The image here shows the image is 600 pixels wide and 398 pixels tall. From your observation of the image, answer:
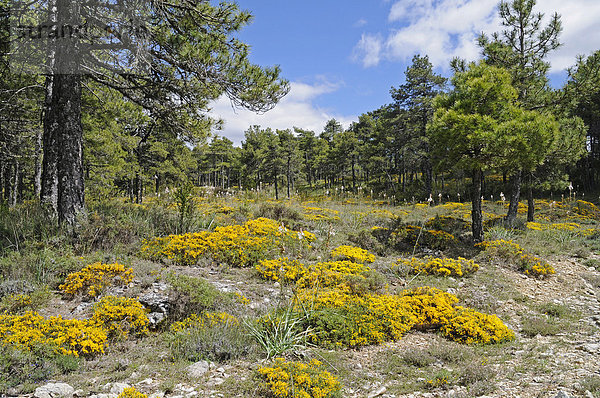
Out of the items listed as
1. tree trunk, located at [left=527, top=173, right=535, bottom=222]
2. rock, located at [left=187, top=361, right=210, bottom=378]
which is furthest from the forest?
tree trunk, located at [left=527, top=173, right=535, bottom=222]

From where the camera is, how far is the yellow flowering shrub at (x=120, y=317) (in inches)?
154

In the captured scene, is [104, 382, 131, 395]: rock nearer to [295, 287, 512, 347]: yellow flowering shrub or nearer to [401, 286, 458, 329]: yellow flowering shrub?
[295, 287, 512, 347]: yellow flowering shrub

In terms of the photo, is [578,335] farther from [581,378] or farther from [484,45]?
[484,45]

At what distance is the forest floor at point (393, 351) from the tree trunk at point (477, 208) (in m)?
1.99

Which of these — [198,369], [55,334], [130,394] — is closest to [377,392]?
[198,369]

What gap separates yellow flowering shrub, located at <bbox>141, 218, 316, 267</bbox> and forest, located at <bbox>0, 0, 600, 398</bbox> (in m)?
0.05

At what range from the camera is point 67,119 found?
6.04 m

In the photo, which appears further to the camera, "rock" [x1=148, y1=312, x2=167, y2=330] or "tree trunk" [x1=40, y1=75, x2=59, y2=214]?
"tree trunk" [x1=40, y1=75, x2=59, y2=214]

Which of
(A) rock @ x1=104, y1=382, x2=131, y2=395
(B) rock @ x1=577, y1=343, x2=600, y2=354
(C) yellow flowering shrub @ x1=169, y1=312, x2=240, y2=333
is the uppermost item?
(C) yellow flowering shrub @ x1=169, y1=312, x2=240, y2=333

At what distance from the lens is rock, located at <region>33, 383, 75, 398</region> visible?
2752 millimetres

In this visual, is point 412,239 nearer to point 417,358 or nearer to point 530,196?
point 417,358

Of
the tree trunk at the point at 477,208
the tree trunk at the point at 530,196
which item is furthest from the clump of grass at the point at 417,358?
the tree trunk at the point at 530,196

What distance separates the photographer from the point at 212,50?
6285 millimetres

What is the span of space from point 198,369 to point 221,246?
3.53m
